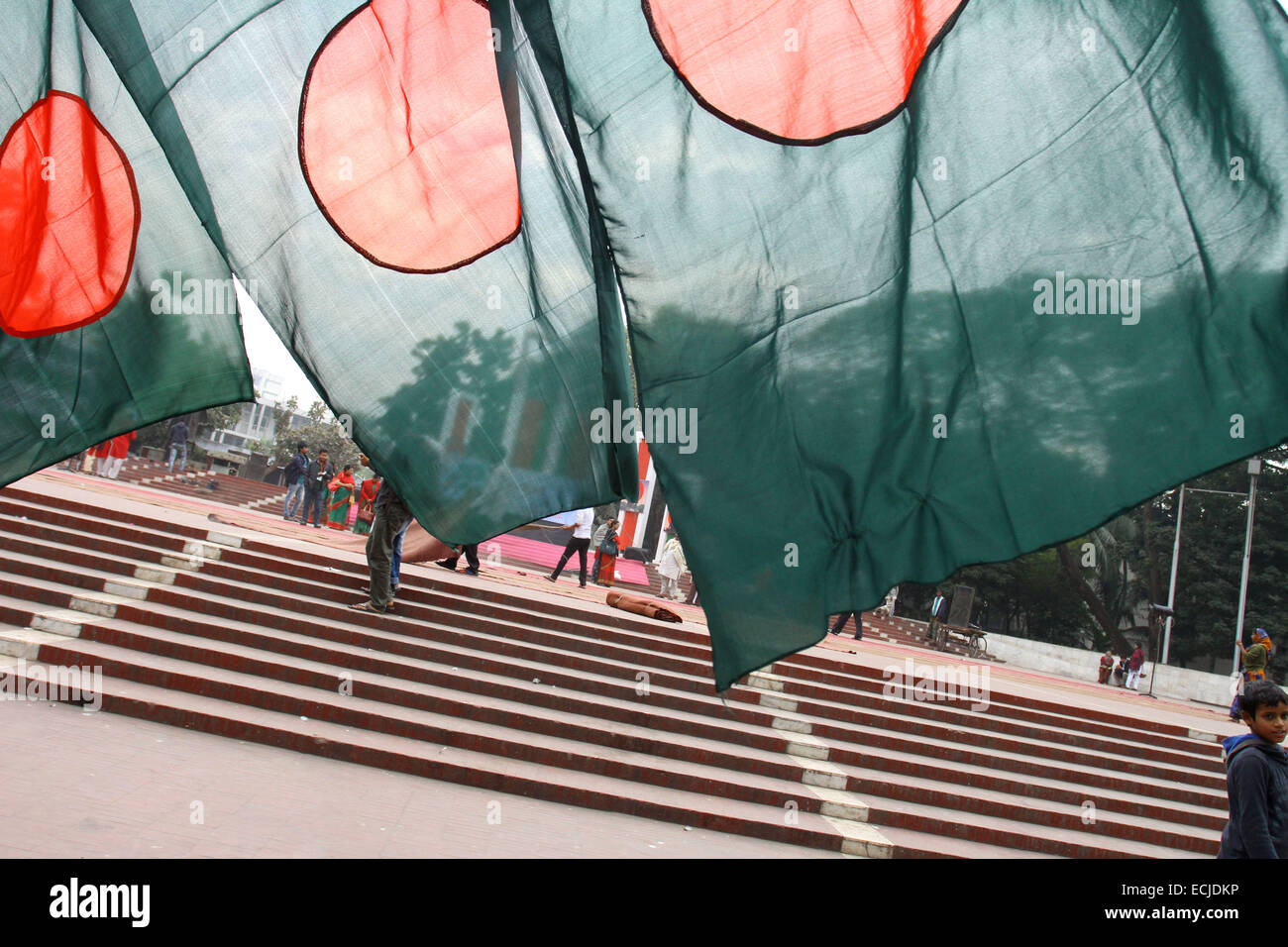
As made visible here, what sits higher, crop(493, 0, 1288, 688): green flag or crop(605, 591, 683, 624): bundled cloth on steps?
crop(493, 0, 1288, 688): green flag

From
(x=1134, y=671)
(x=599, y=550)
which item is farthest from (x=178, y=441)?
(x=1134, y=671)

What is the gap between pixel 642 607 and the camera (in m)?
12.0

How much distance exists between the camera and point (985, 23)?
200 centimetres

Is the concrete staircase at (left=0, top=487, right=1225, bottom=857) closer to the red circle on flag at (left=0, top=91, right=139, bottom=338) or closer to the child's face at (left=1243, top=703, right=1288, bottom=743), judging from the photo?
the child's face at (left=1243, top=703, right=1288, bottom=743)

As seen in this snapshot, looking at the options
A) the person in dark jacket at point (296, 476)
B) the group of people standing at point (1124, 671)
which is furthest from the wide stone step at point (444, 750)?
the group of people standing at point (1124, 671)

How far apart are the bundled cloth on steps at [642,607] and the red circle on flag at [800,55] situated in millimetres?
10104

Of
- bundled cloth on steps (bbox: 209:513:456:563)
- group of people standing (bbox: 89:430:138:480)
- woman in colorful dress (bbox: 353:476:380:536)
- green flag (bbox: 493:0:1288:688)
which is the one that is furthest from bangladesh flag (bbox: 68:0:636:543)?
group of people standing (bbox: 89:430:138:480)

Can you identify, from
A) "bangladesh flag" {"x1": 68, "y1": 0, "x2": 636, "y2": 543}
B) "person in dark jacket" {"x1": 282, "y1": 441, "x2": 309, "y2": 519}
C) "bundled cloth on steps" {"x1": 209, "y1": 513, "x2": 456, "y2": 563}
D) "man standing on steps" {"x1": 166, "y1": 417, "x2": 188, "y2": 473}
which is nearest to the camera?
"bangladesh flag" {"x1": 68, "y1": 0, "x2": 636, "y2": 543}

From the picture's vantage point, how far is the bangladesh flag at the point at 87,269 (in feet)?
7.79

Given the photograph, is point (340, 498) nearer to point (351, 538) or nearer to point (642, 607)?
point (351, 538)

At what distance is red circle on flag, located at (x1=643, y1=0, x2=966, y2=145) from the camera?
1940 mm

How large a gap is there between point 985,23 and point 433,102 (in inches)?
47.2
